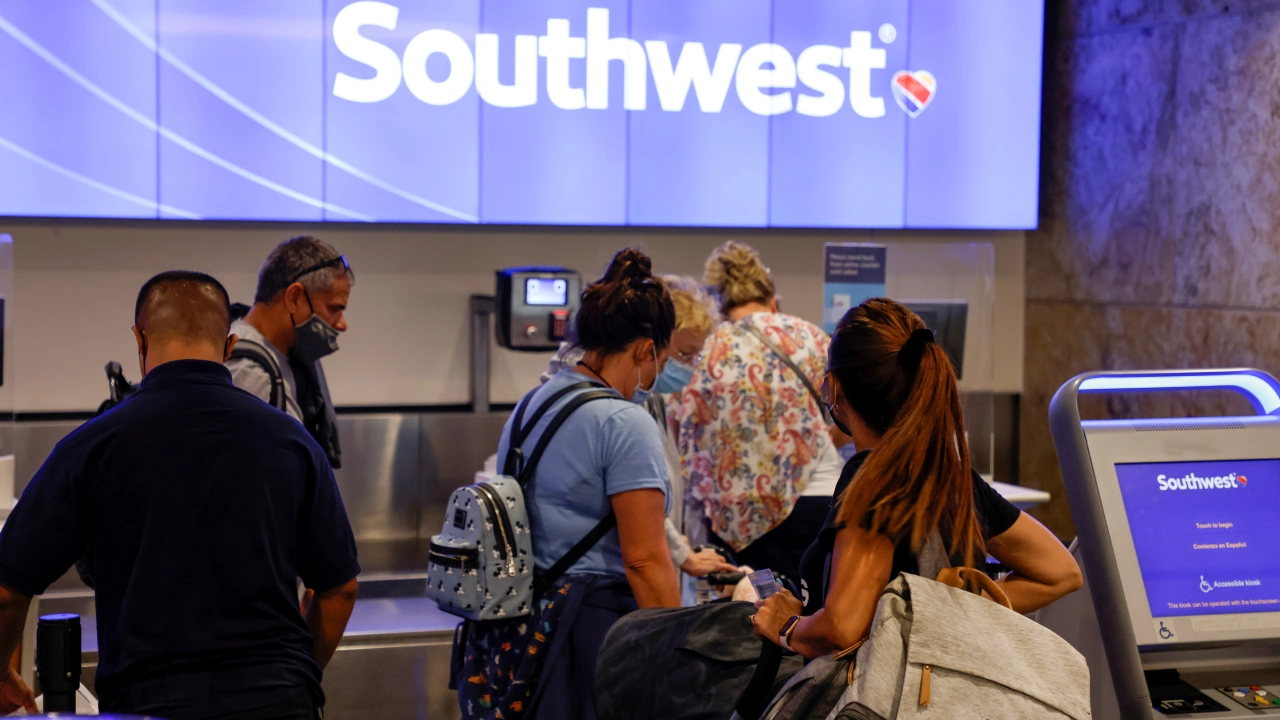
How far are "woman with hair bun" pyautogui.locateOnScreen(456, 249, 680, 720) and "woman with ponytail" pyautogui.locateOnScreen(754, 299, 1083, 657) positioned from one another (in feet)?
1.75

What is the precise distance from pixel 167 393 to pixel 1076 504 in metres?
1.57

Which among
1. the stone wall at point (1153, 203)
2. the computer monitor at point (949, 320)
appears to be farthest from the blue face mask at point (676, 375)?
the stone wall at point (1153, 203)

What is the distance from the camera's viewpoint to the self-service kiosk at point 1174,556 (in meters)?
2.05

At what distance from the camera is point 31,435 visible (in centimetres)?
483

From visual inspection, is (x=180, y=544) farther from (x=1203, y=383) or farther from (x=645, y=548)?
(x=1203, y=383)

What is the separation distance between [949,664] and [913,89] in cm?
471

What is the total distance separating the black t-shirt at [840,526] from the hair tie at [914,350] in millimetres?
134

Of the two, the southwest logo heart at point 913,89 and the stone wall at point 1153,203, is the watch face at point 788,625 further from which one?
the southwest logo heart at point 913,89

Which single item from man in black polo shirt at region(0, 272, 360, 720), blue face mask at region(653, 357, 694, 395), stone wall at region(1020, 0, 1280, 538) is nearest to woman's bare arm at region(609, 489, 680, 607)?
man in black polo shirt at region(0, 272, 360, 720)

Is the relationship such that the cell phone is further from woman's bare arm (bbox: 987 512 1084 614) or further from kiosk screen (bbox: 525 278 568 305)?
kiosk screen (bbox: 525 278 568 305)

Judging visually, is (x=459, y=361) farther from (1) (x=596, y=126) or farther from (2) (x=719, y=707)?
(2) (x=719, y=707)

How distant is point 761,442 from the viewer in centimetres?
325

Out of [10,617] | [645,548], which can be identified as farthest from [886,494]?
[10,617]

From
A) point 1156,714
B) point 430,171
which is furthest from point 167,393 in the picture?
point 430,171
